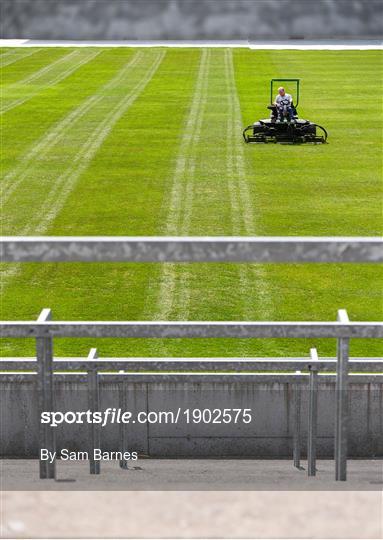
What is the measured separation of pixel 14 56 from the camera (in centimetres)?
5319

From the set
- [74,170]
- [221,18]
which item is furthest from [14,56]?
[74,170]

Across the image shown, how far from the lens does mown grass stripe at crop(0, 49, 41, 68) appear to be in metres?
49.9

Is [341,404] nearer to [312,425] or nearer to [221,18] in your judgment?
[312,425]

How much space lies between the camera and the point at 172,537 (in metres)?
3.30

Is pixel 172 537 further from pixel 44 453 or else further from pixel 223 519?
pixel 44 453

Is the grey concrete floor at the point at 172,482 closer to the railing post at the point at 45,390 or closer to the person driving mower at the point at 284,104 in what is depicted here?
the railing post at the point at 45,390

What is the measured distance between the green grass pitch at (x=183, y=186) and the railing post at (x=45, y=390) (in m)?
8.45

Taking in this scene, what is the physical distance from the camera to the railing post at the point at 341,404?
3848 mm

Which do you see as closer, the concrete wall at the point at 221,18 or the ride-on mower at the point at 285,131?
the ride-on mower at the point at 285,131

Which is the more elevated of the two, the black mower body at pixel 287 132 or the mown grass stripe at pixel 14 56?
the mown grass stripe at pixel 14 56

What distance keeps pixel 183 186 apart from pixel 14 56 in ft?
104

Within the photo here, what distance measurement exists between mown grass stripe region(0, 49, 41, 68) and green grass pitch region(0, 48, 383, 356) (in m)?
2.87

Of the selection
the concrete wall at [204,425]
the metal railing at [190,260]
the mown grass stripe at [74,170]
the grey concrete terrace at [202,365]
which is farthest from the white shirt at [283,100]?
the metal railing at [190,260]

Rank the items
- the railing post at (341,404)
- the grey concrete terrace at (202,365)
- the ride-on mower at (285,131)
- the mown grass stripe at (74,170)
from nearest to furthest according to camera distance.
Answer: the railing post at (341,404)
the grey concrete terrace at (202,365)
the mown grass stripe at (74,170)
the ride-on mower at (285,131)
